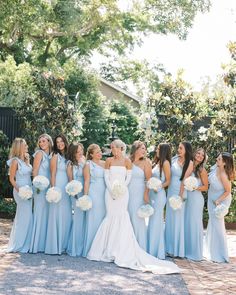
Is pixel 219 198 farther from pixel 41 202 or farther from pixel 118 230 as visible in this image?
pixel 41 202

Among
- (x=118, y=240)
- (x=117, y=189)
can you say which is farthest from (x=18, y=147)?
(x=118, y=240)

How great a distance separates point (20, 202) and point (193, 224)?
293 centimetres

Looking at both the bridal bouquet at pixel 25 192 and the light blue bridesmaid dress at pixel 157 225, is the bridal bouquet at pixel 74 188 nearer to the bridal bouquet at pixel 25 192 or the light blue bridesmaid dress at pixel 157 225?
the bridal bouquet at pixel 25 192

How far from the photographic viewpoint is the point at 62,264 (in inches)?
320

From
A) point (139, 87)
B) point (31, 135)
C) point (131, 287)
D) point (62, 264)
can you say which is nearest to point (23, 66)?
point (31, 135)

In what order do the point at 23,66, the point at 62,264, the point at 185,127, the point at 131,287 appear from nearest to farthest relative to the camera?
1. the point at 131,287
2. the point at 62,264
3. the point at 185,127
4. the point at 23,66

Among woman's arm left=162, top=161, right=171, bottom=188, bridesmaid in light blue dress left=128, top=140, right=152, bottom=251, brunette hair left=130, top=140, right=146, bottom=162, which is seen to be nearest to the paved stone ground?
bridesmaid in light blue dress left=128, top=140, right=152, bottom=251

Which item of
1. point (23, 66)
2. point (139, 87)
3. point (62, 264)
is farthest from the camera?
point (139, 87)

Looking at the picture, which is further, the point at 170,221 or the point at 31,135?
the point at 31,135

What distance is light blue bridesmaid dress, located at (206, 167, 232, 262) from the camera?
30.0ft

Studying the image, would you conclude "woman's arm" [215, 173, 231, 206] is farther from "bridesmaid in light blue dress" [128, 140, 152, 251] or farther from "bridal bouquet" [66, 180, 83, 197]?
"bridal bouquet" [66, 180, 83, 197]

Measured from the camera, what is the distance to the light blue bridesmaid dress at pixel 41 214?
9.07 metres

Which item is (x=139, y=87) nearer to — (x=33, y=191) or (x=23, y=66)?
(x=23, y=66)

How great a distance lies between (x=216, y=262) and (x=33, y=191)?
10.7 feet
